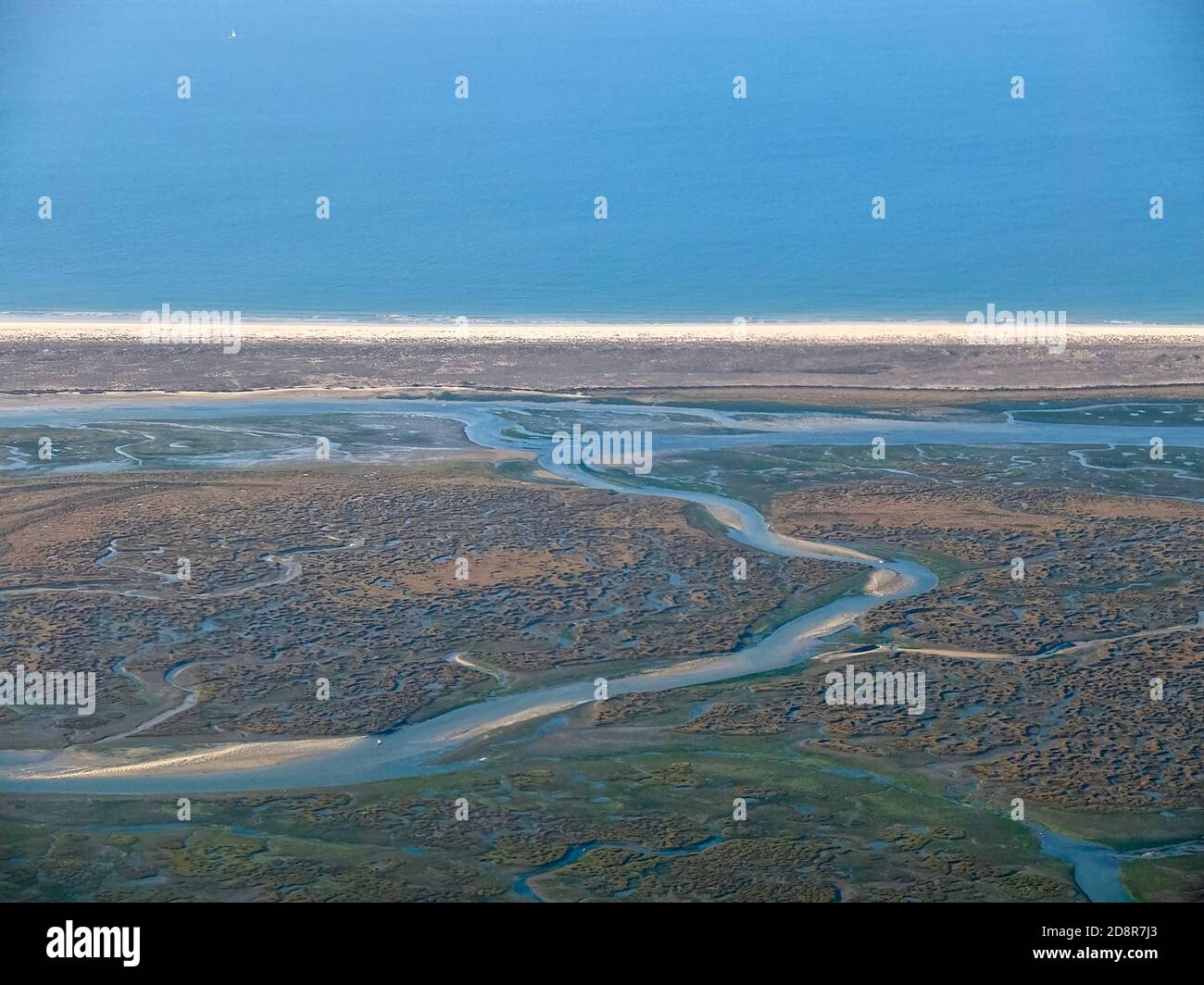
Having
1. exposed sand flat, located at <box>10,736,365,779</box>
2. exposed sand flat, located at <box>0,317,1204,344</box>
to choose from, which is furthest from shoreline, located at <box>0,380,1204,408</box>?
→ exposed sand flat, located at <box>10,736,365,779</box>

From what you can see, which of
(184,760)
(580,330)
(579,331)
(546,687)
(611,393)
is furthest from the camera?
(580,330)

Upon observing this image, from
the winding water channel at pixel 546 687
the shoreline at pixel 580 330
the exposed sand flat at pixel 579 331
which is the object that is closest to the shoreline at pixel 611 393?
the winding water channel at pixel 546 687

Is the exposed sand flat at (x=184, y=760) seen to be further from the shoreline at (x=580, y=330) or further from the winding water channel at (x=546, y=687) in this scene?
the shoreline at (x=580, y=330)

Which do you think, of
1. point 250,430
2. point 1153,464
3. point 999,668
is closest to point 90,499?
point 250,430

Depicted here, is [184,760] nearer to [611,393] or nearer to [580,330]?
[611,393]

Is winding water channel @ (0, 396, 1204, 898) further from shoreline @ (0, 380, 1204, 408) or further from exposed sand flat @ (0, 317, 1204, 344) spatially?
exposed sand flat @ (0, 317, 1204, 344)

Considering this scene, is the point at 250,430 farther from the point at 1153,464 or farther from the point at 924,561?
the point at 1153,464

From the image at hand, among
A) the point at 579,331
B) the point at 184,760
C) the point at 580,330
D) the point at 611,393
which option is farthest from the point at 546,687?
the point at 580,330

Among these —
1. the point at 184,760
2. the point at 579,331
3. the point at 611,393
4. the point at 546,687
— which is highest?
the point at 579,331
